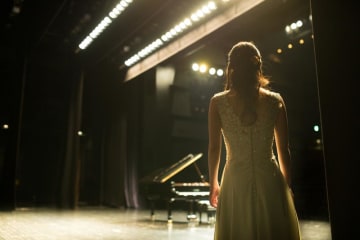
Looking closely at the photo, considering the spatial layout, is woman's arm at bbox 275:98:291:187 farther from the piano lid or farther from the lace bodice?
the piano lid

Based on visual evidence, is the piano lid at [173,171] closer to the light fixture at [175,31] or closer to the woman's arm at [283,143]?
the light fixture at [175,31]

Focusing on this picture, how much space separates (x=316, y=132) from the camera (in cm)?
1065

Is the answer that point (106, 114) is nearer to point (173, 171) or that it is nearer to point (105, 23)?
point (105, 23)

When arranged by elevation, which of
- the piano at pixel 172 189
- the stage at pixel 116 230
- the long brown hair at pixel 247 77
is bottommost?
the stage at pixel 116 230

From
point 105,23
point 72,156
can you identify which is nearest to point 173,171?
point 105,23

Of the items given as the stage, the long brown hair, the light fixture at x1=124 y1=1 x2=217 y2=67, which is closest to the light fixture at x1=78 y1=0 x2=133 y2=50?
the light fixture at x1=124 y1=1 x2=217 y2=67

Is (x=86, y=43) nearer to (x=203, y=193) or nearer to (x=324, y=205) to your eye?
(x=203, y=193)

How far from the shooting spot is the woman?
1.40m

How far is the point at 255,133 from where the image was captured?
4.69ft

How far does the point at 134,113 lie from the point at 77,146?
5.57 ft

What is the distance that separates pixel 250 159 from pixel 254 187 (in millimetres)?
113

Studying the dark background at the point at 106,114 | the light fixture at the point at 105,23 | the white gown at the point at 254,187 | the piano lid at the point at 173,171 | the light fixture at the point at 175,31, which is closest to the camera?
the white gown at the point at 254,187

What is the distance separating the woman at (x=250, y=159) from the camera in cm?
140

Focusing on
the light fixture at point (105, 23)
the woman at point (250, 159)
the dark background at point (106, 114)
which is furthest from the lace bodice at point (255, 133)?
the dark background at point (106, 114)
